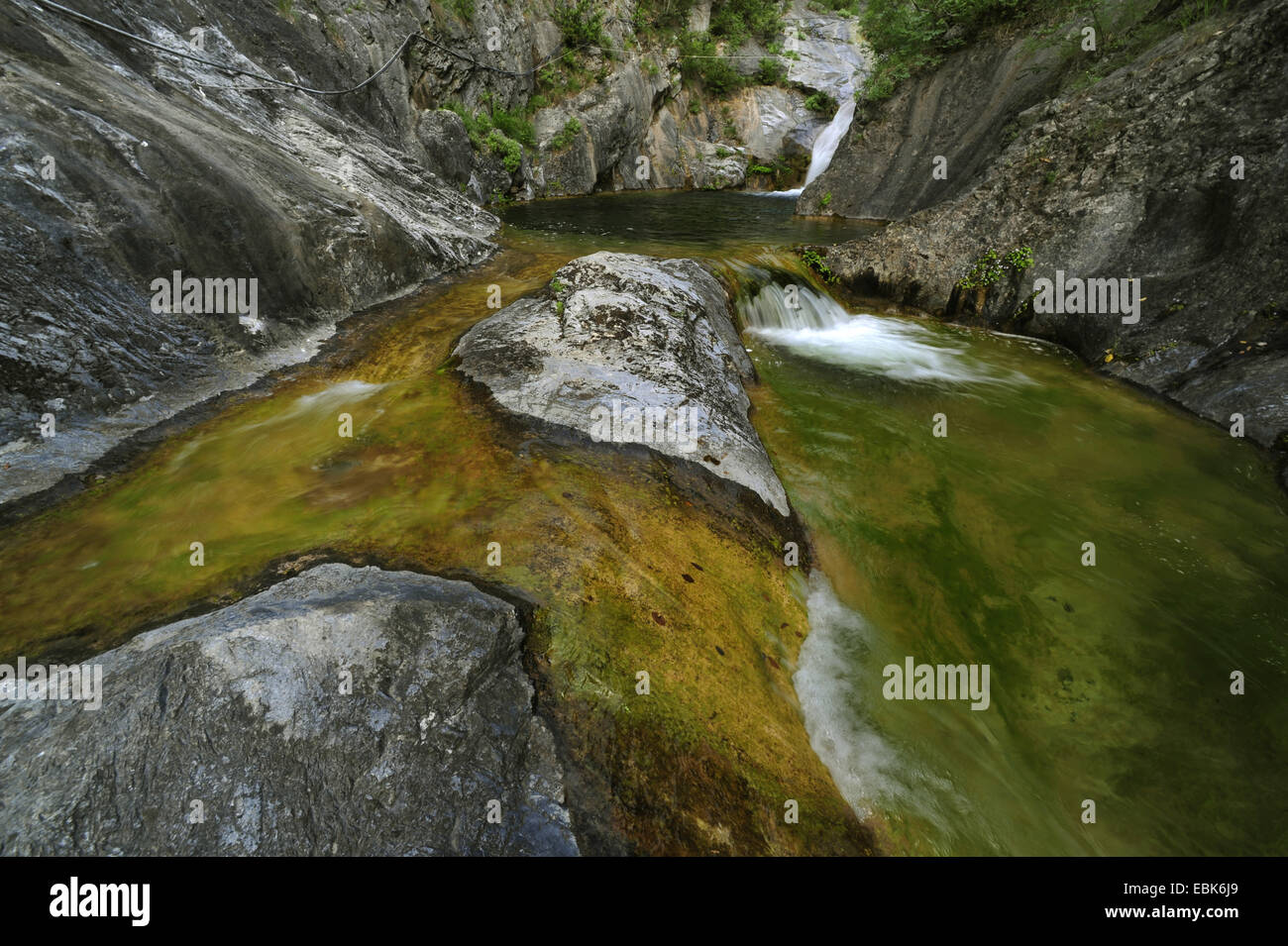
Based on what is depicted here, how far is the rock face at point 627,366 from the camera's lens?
4211 millimetres

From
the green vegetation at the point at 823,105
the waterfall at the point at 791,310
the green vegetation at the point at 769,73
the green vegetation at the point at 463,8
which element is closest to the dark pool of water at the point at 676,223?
the waterfall at the point at 791,310

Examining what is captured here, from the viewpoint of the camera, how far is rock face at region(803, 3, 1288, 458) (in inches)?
240

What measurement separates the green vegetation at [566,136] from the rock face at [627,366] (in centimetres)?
1740

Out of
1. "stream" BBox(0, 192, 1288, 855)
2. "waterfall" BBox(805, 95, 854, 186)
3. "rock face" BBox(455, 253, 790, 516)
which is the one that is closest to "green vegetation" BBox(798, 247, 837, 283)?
"rock face" BBox(455, 253, 790, 516)

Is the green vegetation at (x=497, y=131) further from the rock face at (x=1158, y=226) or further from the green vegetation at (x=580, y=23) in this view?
the rock face at (x=1158, y=226)

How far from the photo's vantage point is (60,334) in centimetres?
391

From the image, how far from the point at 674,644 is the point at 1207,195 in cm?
857

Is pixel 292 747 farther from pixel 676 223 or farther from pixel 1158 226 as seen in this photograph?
pixel 676 223

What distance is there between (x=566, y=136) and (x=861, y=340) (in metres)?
17.7

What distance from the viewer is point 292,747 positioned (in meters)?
1.94

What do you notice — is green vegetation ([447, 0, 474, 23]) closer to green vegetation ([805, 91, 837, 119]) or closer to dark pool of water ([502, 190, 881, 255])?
dark pool of water ([502, 190, 881, 255])

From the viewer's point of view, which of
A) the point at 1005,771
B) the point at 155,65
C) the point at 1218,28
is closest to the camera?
the point at 1005,771
